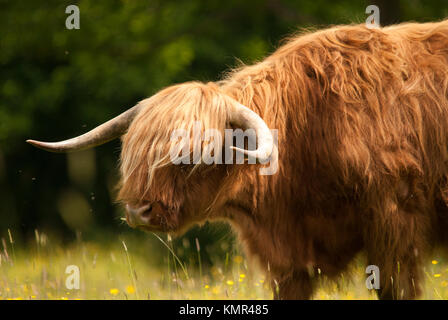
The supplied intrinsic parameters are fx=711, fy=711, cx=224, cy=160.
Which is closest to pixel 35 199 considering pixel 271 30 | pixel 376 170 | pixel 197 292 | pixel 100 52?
pixel 100 52

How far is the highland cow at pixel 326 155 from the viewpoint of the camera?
3.84 metres

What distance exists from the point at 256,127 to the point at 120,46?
20.7 ft

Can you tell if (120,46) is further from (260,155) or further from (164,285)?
(260,155)

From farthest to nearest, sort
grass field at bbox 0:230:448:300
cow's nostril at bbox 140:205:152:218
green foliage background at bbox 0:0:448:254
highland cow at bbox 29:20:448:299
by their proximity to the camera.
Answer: green foliage background at bbox 0:0:448:254
grass field at bbox 0:230:448:300
highland cow at bbox 29:20:448:299
cow's nostril at bbox 140:205:152:218

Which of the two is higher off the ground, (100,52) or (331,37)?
(100,52)

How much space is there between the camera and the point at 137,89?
9320mm

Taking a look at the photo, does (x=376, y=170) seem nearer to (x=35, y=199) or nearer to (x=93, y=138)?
(x=93, y=138)

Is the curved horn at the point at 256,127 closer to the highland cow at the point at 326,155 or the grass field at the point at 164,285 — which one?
the highland cow at the point at 326,155

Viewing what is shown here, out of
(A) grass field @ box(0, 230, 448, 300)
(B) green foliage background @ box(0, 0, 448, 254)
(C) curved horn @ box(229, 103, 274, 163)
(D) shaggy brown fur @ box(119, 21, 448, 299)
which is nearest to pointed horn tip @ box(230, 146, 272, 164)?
(C) curved horn @ box(229, 103, 274, 163)

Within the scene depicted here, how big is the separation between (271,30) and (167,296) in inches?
226

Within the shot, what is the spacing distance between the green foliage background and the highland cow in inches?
193

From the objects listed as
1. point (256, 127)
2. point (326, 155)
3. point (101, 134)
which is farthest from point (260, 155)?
point (101, 134)

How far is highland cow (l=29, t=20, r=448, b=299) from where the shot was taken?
3.84 metres

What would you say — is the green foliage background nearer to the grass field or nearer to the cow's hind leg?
the grass field
